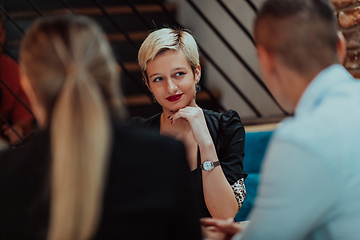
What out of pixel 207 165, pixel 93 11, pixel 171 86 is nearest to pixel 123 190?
pixel 207 165

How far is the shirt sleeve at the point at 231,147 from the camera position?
57.2 inches

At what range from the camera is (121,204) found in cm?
78

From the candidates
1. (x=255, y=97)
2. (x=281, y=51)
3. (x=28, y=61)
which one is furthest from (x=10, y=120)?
(x=281, y=51)

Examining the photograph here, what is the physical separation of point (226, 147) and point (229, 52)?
1.85m

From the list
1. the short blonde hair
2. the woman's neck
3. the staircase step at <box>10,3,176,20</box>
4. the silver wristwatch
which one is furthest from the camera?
the staircase step at <box>10,3,176,20</box>

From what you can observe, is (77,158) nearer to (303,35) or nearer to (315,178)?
(315,178)

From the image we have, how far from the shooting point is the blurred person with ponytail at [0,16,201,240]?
0.72 m

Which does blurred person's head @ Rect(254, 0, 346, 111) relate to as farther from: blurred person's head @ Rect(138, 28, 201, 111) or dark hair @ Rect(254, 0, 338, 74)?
blurred person's head @ Rect(138, 28, 201, 111)

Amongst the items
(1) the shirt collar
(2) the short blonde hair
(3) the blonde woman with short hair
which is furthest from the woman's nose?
(1) the shirt collar

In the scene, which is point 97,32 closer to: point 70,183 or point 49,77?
point 49,77

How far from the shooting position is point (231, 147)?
1516mm

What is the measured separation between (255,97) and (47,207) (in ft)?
7.86

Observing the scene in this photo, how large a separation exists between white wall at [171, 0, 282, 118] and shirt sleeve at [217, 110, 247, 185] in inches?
49.0

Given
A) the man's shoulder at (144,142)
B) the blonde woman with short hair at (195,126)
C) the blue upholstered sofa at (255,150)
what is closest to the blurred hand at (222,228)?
the man's shoulder at (144,142)
